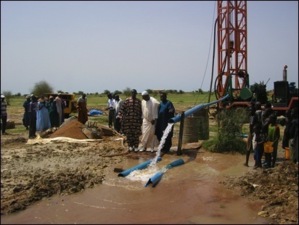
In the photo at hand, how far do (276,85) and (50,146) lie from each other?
341 inches

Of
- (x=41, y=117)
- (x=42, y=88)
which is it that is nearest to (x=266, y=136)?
(x=41, y=117)

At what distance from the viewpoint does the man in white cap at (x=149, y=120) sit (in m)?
9.70

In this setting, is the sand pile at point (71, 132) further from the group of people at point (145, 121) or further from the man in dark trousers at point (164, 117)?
the man in dark trousers at point (164, 117)

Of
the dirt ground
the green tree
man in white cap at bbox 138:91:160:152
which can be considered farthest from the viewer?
the green tree

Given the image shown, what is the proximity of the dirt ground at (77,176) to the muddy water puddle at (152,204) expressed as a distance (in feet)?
0.71

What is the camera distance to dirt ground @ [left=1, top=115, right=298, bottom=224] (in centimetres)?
575

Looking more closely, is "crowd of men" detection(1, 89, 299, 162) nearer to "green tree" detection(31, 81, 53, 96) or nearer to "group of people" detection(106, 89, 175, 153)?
"group of people" detection(106, 89, 175, 153)

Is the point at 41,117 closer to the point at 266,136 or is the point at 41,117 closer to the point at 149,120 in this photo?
the point at 149,120

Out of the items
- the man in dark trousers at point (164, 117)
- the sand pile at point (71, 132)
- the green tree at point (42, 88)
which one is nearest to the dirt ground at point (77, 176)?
the sand pile at point (71, 132)

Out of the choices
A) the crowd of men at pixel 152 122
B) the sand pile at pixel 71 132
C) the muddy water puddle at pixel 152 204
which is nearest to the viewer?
the muddy water puddle at pixel 152 204

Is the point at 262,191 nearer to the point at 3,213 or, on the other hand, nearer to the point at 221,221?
the point at 221,221

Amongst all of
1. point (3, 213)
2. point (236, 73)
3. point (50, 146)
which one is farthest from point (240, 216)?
point (236, 73)

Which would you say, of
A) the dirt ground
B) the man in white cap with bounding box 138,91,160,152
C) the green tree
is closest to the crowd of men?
the man in white cap with bounding box 138,91,160,152

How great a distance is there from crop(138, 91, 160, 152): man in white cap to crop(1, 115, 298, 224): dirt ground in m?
0.62
